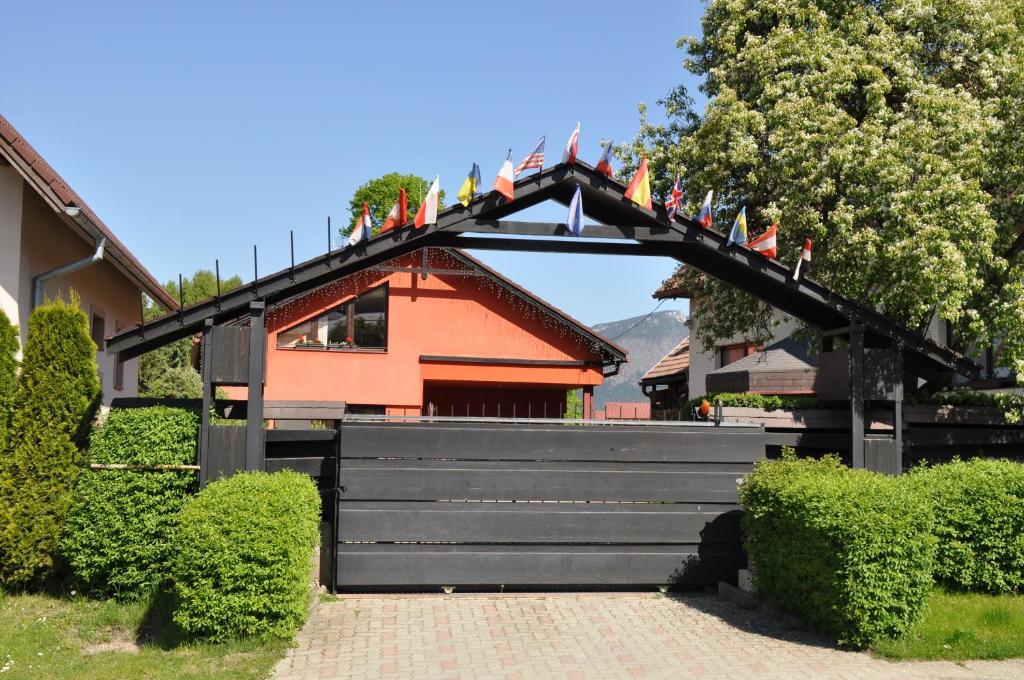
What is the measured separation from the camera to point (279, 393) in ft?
74.7

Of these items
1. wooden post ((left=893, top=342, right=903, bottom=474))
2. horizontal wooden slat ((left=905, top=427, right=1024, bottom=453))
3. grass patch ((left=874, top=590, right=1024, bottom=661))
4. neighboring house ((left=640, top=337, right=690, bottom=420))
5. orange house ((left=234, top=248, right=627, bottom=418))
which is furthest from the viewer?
neighboring house ((left=640, top=337, right=690, bottom=420))

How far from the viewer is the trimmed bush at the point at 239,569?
780 cm

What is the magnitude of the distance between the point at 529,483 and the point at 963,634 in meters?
4.49

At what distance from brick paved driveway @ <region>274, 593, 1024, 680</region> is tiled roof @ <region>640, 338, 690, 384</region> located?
2463cm

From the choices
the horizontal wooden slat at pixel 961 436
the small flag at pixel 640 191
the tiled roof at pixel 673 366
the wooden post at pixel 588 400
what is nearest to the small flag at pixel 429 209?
the small flag at pixel 640 191

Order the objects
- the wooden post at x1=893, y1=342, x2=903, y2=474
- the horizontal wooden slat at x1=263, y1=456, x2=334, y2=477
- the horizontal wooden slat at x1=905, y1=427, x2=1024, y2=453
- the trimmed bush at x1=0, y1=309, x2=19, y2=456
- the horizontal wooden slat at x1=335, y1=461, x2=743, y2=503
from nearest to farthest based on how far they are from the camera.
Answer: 1. the trimmed bush at x1=0, y1=309, x2=19, y2=456
2. the horizontal wooden slat at x1=335, y1=461, x2=743, y2=503
3. the horizontal wooden slat at x1=263, y1=456, x2=334, y2=477
4. the wooden post at x1=893, y1=342, x2=903, y2=474
5. the horizontal wooden slat at x1=905, y1=427, x2=1024, y2=453

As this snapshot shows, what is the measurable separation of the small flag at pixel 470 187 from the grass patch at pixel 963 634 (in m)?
5.96

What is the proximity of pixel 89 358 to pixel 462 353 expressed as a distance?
46.6ft

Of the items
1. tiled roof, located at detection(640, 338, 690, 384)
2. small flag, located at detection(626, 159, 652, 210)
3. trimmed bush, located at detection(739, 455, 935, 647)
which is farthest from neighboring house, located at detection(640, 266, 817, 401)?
tiled roof, located at detection(640, 338, 690, 384)

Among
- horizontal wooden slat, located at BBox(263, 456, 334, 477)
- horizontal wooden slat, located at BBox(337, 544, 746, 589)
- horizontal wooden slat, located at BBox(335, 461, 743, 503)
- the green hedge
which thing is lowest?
horizontal wooden slat, located at BBox(337, 544, 746, 589)

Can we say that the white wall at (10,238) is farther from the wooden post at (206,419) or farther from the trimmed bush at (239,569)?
the trimmed bush at (239,569)

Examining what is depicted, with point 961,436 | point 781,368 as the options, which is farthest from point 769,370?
point 961,436

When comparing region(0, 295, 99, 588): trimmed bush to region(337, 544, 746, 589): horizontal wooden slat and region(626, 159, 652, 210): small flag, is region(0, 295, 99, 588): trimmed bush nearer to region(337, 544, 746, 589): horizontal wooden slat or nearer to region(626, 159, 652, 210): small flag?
region(337, 544, 746, 589): horizontal wooden slat

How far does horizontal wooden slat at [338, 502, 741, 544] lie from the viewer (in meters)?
10.3
